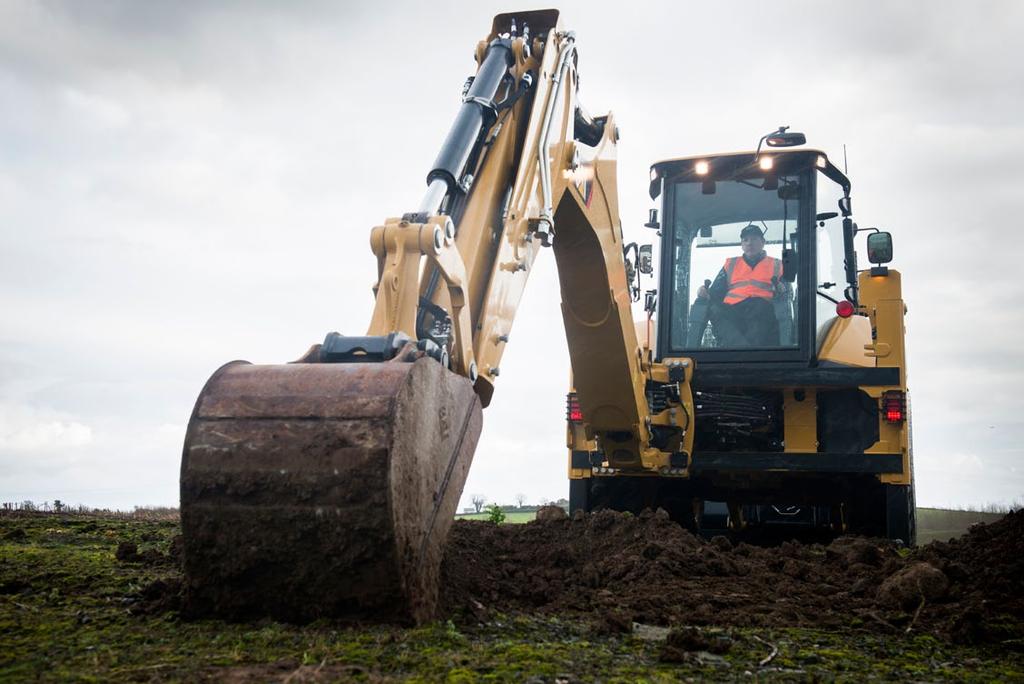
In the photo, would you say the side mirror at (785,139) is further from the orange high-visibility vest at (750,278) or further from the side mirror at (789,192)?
the orange high-visibility vest at (750,278)

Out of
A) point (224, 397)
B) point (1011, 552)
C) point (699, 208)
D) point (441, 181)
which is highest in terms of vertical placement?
point (699, 208)

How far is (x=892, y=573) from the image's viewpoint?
484cm

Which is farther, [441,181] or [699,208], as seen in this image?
[699,208]

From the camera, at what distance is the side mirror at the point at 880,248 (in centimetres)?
759

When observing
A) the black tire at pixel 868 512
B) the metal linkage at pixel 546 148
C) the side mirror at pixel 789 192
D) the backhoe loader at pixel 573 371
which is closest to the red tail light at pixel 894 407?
the backhoe loader at pixel 573 371

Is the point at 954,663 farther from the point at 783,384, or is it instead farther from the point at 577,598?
the point at 783,384

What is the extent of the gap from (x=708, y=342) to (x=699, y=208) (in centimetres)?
115

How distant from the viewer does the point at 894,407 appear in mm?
7074

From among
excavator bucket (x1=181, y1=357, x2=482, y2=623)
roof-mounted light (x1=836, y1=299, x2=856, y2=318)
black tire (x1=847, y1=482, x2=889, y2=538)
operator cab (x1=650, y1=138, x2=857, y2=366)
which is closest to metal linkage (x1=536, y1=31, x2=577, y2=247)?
excavator bucket (x1=181, y1=357, x2=482, y2=623)

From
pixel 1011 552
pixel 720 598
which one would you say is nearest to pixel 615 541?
pixel 720 598

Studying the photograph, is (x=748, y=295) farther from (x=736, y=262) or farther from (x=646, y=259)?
(x=646, y=259)

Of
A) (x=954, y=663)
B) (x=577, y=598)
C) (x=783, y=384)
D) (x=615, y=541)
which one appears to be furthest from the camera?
(x=783, y=384)

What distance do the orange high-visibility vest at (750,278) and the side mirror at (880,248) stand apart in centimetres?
70

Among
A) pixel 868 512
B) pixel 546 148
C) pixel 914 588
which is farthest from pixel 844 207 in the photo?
pixel 914 588
